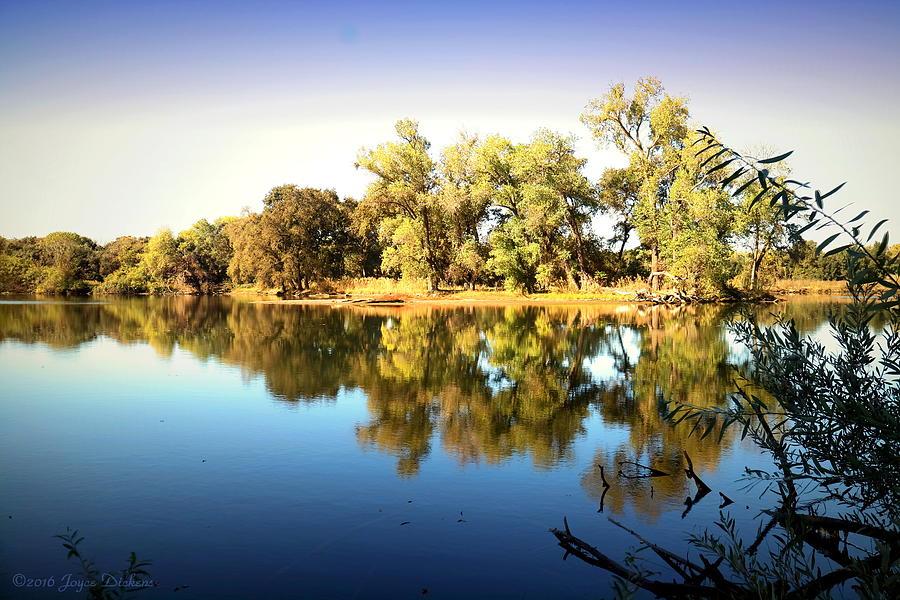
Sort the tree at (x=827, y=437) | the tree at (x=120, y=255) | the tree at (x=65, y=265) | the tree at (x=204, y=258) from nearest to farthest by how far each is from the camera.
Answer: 1. the tree at (x=827, y=437)
2. the tree at (x=65, y=265)
3. the tree at (x=204, y=258)
4. the tree at (x=120, y=255)

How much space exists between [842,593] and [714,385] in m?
9.81

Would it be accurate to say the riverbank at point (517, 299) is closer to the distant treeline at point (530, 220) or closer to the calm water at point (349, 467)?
the distant treeline at point (530, 220)

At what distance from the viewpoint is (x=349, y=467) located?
28.3 ft

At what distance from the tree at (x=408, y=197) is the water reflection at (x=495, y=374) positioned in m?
24.1

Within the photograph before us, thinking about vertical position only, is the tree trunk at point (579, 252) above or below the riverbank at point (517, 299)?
above

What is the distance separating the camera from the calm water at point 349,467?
18.9ft

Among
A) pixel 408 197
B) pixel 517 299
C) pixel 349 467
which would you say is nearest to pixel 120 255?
pixel 408 197

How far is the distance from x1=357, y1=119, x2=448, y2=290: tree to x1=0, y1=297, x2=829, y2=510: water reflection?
79.1 feet

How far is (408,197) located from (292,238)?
13.6m

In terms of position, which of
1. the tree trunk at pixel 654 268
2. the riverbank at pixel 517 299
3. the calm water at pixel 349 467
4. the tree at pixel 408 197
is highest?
the tree at pixel 408 197

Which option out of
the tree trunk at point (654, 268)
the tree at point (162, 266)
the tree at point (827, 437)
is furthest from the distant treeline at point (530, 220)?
the tree at point (827, 437)

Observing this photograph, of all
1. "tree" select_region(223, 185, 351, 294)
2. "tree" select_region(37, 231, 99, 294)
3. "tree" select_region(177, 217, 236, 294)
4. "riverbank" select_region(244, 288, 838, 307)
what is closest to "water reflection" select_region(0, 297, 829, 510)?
"riverbank" select_region(244, 288, 838, 307)

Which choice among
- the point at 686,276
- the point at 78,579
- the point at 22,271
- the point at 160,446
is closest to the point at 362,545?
the point at 78,579

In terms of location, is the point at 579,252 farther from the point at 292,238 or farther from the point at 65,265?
the point at 65,265
